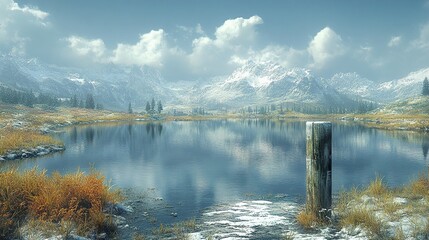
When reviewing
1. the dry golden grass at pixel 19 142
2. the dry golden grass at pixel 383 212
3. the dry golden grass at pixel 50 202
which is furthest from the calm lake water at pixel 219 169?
the dry golden grass at pixel 383 212

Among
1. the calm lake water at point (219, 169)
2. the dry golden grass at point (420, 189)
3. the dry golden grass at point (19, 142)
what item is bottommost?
the calm lake water at point (219, 169)

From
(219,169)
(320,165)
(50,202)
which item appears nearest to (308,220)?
(320,165)

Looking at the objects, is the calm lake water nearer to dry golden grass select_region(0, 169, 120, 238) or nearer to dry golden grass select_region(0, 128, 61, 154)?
dry golden grass select_region(0, 128, 61, 154)

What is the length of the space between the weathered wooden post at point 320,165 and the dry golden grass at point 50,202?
1197 centimetres

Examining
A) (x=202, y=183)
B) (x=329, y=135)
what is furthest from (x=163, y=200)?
(x=329, y=135)

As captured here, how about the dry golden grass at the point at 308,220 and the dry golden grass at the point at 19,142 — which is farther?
the dry golden grass at the point at 19,142

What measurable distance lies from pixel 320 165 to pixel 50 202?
1469 cm

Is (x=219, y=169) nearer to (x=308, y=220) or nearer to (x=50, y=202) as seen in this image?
(x=308, y=220)

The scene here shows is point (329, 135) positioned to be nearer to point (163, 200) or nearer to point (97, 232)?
point (97, 232)

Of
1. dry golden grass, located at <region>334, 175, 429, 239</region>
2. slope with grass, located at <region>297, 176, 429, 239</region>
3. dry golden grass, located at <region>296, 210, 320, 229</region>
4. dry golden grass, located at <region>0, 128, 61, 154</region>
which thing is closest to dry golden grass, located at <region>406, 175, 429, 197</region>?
dry golden grass, located at <region>334, 175, 429, 239</region>

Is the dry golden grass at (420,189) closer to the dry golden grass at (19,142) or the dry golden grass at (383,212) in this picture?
the dry golden grass at (383,212)

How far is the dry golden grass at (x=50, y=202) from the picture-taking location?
17.9m

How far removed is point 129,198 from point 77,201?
1235cm

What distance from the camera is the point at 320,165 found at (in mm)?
19109
